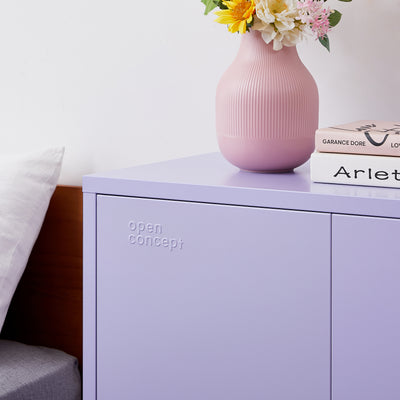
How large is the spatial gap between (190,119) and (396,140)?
2.04 feet

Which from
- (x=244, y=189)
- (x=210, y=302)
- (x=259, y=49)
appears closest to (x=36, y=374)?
(x=210, y=302)

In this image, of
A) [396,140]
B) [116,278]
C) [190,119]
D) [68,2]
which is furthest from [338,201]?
[68,2]

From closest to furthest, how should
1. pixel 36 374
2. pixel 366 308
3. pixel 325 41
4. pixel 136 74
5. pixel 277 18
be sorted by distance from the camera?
pixel 366 308 → pixel 277 18 → pixel 325 41 → pixel 36 374 → pixel 136 74

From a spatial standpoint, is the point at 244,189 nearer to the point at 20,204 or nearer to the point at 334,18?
the point at 334,18

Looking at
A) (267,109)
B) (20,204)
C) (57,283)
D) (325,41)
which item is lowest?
(57,283)

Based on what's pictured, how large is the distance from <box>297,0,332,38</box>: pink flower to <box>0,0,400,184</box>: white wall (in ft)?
0.84

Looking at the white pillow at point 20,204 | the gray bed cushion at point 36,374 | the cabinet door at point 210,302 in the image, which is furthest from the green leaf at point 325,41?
the gray bed cushion at point 36,374

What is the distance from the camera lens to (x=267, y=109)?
986 millimetres

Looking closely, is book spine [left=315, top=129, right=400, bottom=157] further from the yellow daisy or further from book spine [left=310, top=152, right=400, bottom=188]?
the yellow daisy

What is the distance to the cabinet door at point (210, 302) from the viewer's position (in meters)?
0.87

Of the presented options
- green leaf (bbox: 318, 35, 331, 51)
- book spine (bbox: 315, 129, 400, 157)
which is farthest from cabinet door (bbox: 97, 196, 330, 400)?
green leaf (bbox: 318, 35, 331, 51)

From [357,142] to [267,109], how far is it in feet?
0.52

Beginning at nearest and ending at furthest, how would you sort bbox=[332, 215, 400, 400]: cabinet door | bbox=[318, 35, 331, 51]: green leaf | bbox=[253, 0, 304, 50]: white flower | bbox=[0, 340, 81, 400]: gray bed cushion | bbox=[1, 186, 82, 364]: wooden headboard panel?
bbox=[332, 215, 400, 400]: cabinet door → bbox=[253, 0, 304, 50]: white flower → bbox=[318, 35, 331, 51]: green leaf → bbox=[0, 340, 81, 400]: gray bed cushion → bbox=[1, 186, 82, 364]: wooden headboard panel

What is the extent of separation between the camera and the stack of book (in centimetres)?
86
